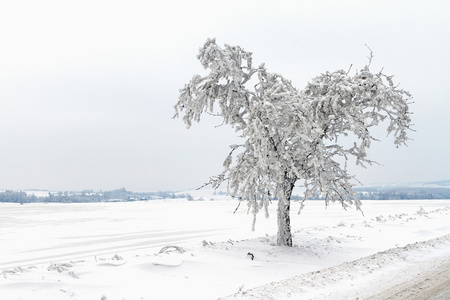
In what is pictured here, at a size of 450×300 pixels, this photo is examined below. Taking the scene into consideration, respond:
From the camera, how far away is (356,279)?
888cm

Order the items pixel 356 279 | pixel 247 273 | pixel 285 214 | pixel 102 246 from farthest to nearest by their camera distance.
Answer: pixel 102 246
pixel 285 214
pixel 247 273
pixel 356 279

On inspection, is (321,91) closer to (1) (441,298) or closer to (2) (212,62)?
(2) (212,62)

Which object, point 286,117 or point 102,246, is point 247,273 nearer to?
point 286,117

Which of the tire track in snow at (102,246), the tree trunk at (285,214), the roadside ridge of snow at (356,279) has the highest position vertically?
the tree trunk at (285,214)

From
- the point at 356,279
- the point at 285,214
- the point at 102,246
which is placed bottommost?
the point at 102,246

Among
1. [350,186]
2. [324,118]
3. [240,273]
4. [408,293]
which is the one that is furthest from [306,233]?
[408,293]

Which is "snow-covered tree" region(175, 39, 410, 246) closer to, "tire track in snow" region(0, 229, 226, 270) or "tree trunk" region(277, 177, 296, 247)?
"tree trunk" region(277, 177, 296, 247)

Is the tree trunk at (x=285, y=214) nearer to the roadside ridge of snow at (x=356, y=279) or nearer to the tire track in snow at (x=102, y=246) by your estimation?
the roadside ridge of snow at (x=356, y=279)

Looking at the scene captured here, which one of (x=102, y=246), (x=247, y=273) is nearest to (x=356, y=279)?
(x=247, y=273)

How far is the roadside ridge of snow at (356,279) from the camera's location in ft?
24.8

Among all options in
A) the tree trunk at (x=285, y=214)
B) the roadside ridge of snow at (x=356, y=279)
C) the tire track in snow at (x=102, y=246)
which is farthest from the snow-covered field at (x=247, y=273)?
the tree trunk at (x=285, y=214)

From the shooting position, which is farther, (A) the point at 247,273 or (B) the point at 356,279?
(A) the point at 247,273

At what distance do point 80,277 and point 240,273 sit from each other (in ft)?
12.5

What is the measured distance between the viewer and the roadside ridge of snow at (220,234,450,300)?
7570 millimetres
